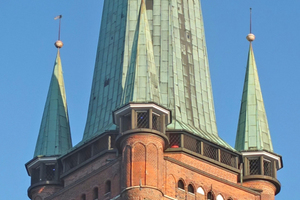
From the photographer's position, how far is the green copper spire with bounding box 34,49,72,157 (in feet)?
242

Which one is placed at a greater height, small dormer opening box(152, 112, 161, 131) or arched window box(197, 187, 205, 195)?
small dormer opening box(152, 112, 161, 131)

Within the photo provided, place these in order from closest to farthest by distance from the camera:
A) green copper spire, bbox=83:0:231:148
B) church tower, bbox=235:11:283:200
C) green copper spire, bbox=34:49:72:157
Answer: green copper spire, bbox=83:0:231:148, church tower, bbox=235:11:283:200, green copper spire, bbox=34:49:72:157

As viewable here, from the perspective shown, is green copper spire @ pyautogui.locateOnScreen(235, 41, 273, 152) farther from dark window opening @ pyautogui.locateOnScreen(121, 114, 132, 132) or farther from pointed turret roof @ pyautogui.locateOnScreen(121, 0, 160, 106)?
dark window opening @ pyautogui.locateOnScreen(121, 114, 132, 132)

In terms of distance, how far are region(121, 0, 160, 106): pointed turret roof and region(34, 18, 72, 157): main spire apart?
5310 millimetres

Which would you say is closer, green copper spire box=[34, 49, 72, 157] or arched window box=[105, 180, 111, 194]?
arched window box=[105, 180, 111, 194]

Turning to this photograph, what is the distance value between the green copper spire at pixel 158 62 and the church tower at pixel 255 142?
1.33 meters

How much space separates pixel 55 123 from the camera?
7450 centimetres

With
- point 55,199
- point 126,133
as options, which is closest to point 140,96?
point 126,133

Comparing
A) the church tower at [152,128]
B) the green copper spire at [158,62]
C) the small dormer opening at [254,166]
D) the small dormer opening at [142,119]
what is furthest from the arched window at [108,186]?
the small dormer opening at [254,166]

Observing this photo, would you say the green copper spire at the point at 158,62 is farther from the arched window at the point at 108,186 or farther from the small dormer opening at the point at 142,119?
the arched window at the point at 108,186

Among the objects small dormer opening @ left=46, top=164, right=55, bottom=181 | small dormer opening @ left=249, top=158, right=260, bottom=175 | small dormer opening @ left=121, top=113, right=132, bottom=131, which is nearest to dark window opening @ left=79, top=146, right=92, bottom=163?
small dormer opening @ left=46, top=164, right=55, bottom=181

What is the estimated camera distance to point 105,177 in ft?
229

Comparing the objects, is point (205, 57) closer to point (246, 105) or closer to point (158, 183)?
point (246, 105)

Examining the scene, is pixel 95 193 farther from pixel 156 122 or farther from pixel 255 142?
pixel 255 142
